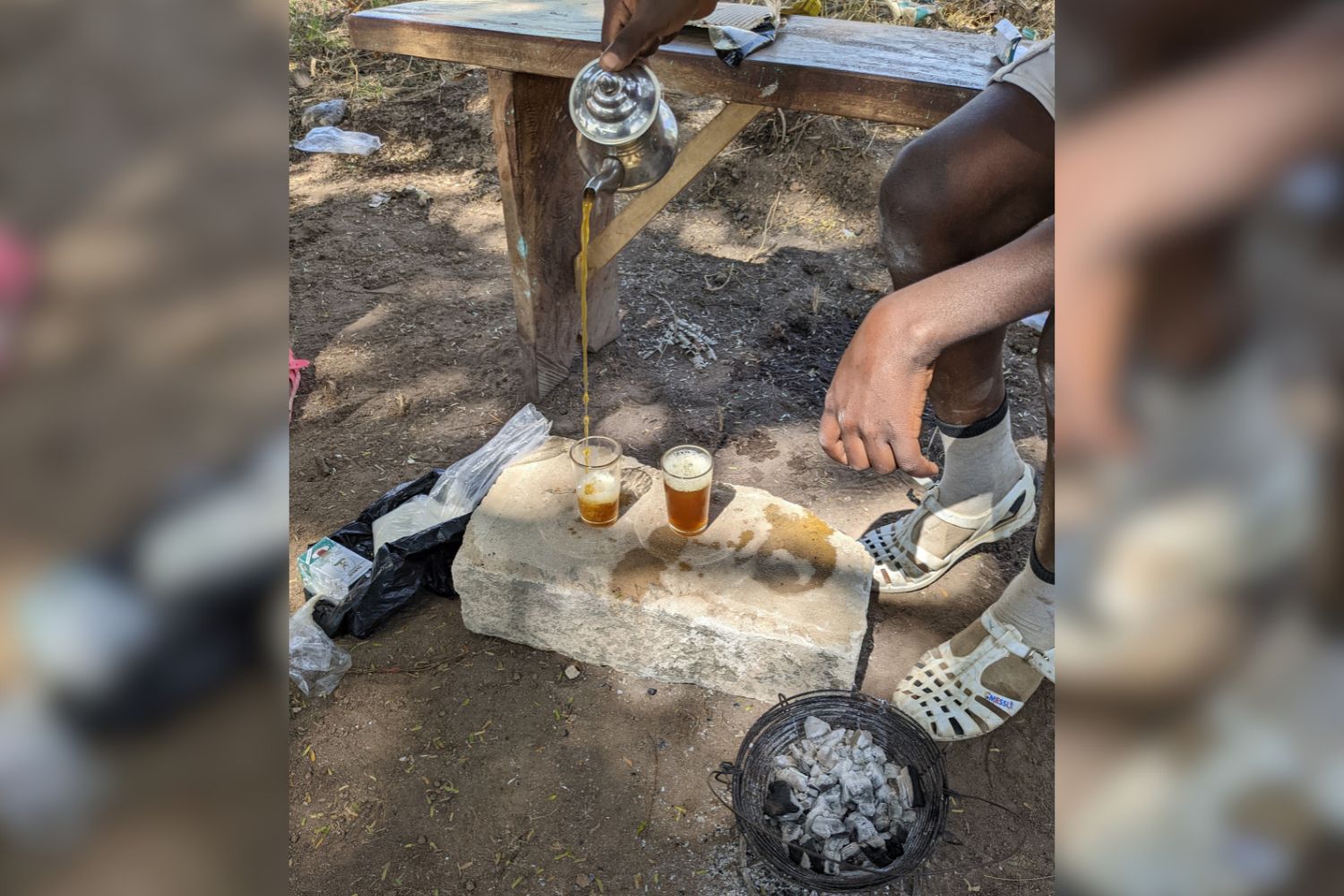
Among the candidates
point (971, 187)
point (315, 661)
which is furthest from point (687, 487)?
point (315, 661)

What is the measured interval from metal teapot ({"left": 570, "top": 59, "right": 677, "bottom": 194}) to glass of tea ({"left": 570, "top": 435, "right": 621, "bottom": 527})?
759 mm

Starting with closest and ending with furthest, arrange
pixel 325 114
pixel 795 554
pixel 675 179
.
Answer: pixel 795 554 < pixel 675 179 < pixel 325 114

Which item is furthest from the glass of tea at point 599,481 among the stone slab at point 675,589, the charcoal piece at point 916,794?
the charcoal piece at point 916,794

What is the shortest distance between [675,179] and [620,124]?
441mm

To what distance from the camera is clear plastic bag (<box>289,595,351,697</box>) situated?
2.62m

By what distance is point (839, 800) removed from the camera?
86.3 inches

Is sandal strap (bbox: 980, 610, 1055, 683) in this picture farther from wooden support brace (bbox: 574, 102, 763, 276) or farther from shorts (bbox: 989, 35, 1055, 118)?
wooden support brace (bbox: 574, 102, 763, 276)

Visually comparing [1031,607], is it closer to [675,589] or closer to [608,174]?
[675,589]

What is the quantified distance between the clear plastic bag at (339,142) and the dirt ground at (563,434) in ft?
0.35

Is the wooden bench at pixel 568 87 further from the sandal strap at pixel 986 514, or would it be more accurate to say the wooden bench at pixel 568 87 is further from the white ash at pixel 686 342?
the sandal strap at pixel 986 514

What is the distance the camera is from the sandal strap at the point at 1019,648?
2.47m
